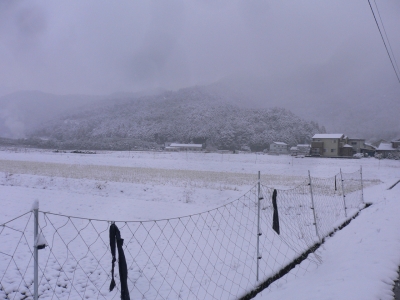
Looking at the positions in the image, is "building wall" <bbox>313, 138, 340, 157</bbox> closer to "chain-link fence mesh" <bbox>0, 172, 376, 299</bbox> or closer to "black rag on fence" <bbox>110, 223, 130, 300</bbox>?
"chain-link fence mesh" <bbox>0, 172, 376, 299</bbox>

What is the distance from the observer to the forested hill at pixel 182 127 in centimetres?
12850

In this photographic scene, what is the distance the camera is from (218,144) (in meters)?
129

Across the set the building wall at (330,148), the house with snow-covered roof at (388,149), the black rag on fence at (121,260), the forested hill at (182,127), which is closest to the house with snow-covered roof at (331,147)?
the building wall at (330,148)

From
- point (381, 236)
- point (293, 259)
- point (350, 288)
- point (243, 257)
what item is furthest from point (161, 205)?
point (350, 288)

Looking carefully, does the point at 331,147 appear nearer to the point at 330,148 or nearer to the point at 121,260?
the point at 330,148

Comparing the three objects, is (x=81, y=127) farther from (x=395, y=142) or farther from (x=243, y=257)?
(x=243, y=257)

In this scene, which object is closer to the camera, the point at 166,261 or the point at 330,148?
the point at 166,261

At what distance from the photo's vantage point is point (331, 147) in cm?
7144

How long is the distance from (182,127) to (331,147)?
321ft

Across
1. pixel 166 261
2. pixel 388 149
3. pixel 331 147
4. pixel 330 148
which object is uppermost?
pixel 331 147

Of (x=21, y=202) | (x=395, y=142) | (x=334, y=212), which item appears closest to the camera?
(x=334, y=212)

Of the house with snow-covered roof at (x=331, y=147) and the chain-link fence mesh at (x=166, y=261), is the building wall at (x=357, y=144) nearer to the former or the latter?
the house with snow-covered roof at (x=331, y=147)

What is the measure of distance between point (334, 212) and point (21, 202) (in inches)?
504

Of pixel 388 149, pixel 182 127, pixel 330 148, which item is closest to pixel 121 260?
pixel 330 148
